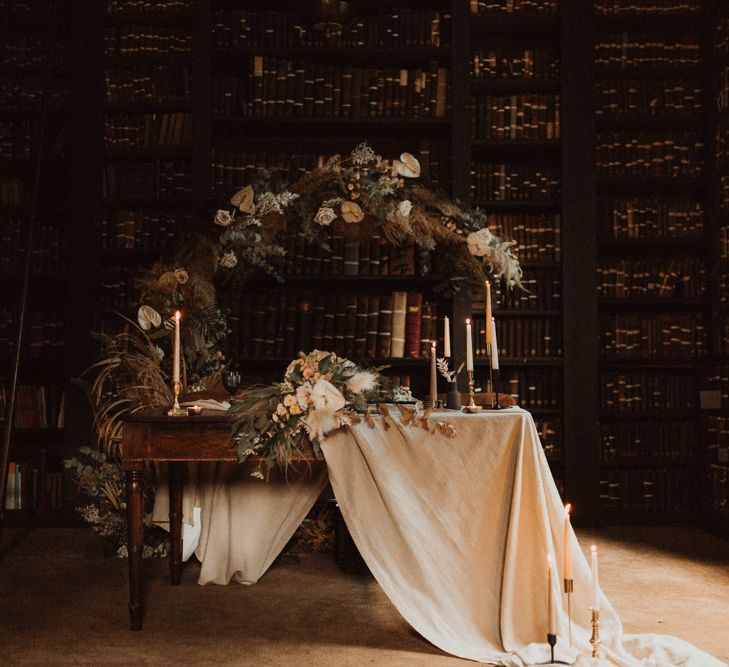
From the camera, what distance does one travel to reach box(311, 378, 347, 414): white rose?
2617 millimetres

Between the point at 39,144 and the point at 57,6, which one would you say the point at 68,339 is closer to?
the point at 39,144

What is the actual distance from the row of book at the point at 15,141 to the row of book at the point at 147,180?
522 millimetres

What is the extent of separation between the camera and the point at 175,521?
3381mm

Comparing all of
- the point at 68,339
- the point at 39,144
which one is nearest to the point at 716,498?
the point at 68,339

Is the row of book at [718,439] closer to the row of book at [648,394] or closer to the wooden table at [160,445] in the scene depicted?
the row of book at [648,394]

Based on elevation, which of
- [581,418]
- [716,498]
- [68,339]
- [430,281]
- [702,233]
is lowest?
[716,498]

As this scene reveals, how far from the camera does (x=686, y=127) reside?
4863 millimetres

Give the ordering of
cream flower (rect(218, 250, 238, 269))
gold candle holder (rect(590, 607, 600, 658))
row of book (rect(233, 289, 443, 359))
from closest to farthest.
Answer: gold candle holder (rect(590, 607, 600, 658)) → cream flower (rect(218, 250, 238, 269)) → row of book (rect(233, 289, 443, 359))

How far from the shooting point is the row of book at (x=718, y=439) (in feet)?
14.2

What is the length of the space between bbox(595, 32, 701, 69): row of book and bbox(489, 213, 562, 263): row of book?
1.01 meters

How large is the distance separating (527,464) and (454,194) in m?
2.31

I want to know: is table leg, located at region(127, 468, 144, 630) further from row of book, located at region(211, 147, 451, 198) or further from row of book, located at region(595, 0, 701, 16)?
row of book, located at region(595, 0, 701, 16)

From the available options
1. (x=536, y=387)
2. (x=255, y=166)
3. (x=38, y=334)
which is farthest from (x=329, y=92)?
(x=38, y=334)

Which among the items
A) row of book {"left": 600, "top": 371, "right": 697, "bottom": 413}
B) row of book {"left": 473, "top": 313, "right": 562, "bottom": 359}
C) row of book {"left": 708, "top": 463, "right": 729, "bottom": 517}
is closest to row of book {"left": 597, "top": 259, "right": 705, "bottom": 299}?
row of book {"left": 473, "top": 313, "right": 562, "bottom": 359}
